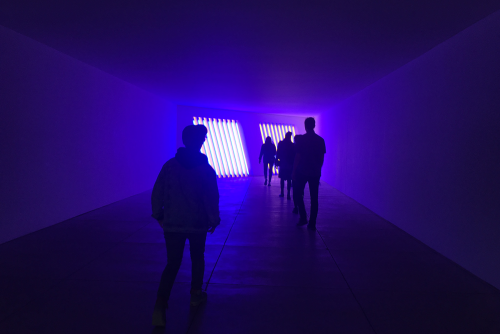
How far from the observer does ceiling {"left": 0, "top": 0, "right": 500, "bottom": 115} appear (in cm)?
365

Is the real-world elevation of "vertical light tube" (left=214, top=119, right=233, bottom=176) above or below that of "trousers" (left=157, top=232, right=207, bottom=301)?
above

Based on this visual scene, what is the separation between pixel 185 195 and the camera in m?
2.56

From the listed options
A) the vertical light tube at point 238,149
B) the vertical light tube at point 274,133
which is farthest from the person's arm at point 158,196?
the vertical light tube at point 274,133

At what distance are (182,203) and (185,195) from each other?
73 mm

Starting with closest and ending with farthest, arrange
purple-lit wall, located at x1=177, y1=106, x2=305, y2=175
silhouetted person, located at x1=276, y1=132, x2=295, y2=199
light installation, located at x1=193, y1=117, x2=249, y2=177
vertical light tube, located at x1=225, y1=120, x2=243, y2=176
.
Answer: silhouetted person, located at x1=276, y1=132, x2=295, y2=199
purple-lit wall, located at x1=177, y1=106, x2=305, y2=175
light installation, located at x1=193, y1=117, x2=249, y2=177
vertical light tube, located at x1=225, y1=120, x2=243, y2=176

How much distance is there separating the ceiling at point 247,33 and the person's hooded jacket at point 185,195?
86.8 inches

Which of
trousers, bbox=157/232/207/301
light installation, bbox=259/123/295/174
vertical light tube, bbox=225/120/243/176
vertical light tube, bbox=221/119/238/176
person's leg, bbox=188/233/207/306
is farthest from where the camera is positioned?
light installation, bbox=259/123/295/174

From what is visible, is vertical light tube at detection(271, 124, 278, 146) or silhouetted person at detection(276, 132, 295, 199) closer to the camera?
silhouetted person at detection(276, 132, 295, 199)

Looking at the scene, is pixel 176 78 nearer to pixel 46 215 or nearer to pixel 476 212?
pixel 46 215

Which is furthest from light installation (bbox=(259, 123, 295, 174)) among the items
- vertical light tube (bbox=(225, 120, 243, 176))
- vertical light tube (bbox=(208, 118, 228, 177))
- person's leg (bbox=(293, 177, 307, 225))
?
person's leg (bbox=(293, 177, 307, 225))

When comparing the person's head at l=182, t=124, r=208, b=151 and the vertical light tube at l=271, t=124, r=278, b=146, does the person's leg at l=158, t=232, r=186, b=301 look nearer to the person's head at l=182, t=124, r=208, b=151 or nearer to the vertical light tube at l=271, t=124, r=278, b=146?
the person's head at l=182, t=124, r=208, b=151

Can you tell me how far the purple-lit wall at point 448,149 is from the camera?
3.61 m

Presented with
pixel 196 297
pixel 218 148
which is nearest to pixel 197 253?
pixel 196 297

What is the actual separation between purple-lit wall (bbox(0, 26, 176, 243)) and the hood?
3865 millimetres
